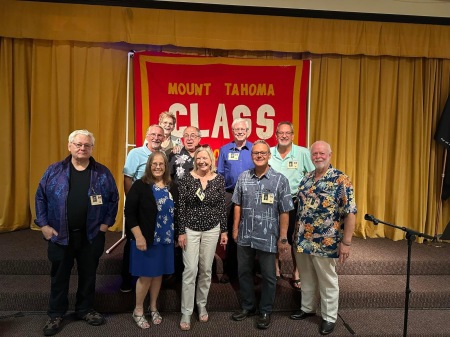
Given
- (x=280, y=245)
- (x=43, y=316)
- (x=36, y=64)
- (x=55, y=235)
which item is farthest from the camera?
(x=36, y=64)

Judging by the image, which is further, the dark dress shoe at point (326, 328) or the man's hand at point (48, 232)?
the dark dress shoe at point (326, 328)

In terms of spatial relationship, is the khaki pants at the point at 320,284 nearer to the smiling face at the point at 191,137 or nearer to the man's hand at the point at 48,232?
the smiling face at the point at 191,137

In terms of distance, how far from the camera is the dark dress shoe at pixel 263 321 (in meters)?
2.74

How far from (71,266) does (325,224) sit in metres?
1.80

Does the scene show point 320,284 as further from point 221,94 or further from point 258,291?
point 221,94

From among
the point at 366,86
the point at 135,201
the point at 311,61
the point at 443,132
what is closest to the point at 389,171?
the point at 443,132

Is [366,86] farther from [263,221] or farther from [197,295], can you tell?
[197,295]

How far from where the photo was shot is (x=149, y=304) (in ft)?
9.64

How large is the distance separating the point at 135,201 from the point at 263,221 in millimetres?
892

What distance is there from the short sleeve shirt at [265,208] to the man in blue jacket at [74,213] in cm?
99

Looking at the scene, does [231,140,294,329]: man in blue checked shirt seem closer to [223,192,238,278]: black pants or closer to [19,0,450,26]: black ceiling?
[223,192,238,278]: black pants

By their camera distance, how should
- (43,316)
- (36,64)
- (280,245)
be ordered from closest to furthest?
(280,245) → (43,316) → (36,64)

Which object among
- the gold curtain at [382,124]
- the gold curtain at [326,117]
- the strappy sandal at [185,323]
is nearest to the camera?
the strappy sandal at [185,323]

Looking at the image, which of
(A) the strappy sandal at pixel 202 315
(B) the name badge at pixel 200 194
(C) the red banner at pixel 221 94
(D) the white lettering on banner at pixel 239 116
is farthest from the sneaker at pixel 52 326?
(D) the white lettering on banner at pixel 239 116
